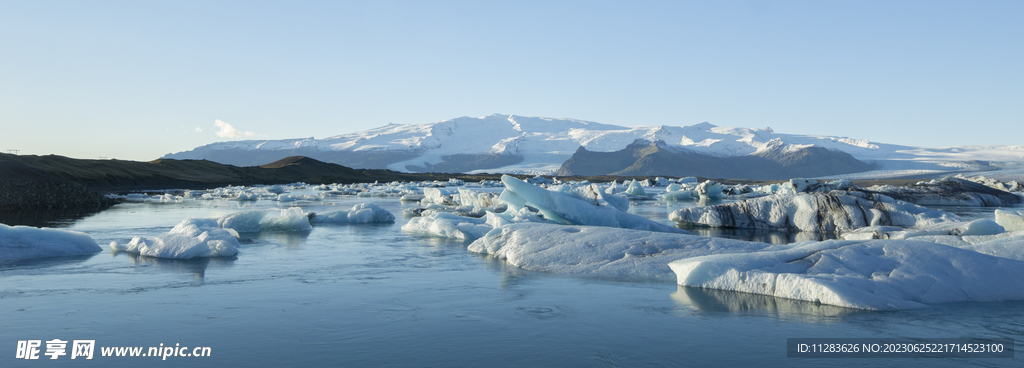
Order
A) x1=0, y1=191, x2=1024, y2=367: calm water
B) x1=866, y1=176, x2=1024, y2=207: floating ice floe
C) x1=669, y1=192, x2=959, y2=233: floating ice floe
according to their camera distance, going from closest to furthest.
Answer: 1. x1=0, y1=191, x2=1024, y2=367: calm water
2. x1=669, y1=192, x2=959, y2=233: floating ice floe
3. x1=866, y1=176, x2=1024, y2=207: floating ice floe

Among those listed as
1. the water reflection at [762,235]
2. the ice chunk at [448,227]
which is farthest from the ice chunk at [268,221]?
the water reflection at [762,235]

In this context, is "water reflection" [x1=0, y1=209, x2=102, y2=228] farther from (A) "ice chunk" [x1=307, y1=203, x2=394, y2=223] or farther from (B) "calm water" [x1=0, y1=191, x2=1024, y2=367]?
(B) "calm water" [x1=0, y1=191, x2=1024, y2=367]

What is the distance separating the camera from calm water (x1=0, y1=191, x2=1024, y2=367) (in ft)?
13.7

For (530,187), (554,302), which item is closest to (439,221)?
(530,187)

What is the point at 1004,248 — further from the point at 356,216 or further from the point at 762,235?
the point at 356,216

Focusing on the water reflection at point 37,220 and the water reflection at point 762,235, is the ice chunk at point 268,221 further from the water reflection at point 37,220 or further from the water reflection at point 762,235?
the water reflection at point 762,235

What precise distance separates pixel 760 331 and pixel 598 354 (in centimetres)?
152

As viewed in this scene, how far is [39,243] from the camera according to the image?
8953mm

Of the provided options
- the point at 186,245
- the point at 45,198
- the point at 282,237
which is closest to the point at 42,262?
the point at 186,245

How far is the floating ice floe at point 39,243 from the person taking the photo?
8672 mm

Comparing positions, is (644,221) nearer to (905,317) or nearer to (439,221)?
(439,221)

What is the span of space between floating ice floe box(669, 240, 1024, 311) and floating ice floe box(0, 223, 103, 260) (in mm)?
9117

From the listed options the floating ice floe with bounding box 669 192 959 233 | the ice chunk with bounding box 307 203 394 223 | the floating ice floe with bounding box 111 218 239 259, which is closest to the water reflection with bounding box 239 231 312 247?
Result: the floating ice floe with bounding box 111 218 239 259

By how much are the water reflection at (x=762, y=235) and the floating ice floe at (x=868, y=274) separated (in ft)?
16.0
